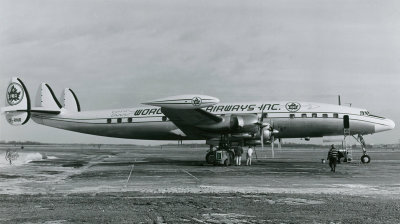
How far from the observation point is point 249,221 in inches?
288

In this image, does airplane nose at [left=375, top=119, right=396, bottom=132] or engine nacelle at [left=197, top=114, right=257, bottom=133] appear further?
airplane nose at [left=375, top=119, right=396, bottom=132]

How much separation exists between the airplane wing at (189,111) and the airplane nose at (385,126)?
1109 cm

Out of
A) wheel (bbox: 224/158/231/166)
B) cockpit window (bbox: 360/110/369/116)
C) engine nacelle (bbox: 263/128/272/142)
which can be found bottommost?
wheel (bbox: 224/158/231/166)

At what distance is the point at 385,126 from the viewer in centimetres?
2662

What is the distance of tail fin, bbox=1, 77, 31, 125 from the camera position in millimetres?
28000

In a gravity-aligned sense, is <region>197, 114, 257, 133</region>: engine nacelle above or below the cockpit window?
below

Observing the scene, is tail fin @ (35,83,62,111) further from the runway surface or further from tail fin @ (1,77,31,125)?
the runway surface

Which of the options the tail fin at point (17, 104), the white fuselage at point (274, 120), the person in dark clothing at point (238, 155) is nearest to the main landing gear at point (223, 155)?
the person in dark clothing at point (238, 155)

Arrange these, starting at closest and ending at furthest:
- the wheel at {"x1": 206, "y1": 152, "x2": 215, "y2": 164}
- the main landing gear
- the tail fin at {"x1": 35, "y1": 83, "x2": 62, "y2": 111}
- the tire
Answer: the main landing gear → the tire → the wheel at {"x1": 206, "y1": 152, "x2": 215, "y2": 164} → the tail fin at {"x1": 35, "y1": 83, "x2": 62, "y2": 111}

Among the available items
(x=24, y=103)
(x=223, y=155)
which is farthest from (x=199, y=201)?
(x=24, y=103)

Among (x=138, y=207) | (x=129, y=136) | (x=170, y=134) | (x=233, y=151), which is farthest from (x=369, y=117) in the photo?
(x=138, y=207)

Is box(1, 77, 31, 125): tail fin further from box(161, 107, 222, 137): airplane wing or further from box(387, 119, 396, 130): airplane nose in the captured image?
box(387, 119, 396, 130): airplane nose

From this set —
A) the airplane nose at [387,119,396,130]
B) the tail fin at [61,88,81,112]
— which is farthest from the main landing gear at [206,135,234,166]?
the tail fin at [61,88,81,112]

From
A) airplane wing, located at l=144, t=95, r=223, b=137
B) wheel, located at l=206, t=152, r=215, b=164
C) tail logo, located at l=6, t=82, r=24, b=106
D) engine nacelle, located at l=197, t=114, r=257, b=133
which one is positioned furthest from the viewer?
tail logo, located at l=6, t=82, r=24, b=106
